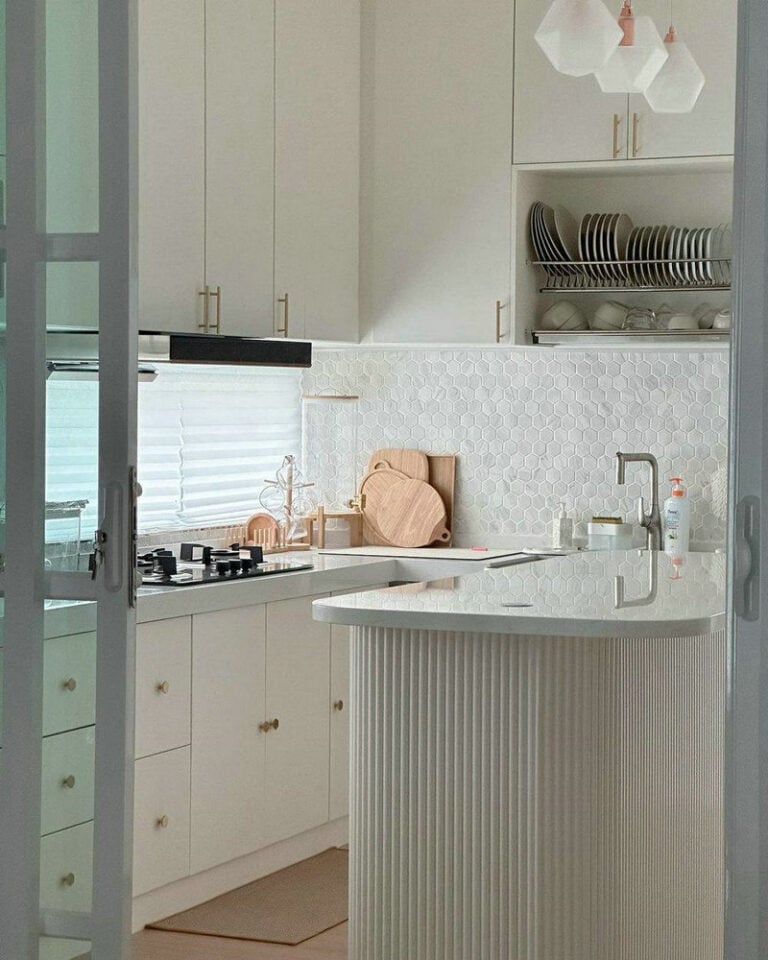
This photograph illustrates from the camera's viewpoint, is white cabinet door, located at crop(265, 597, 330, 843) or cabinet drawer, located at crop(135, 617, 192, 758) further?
white cabinet door, located at crop(265, 597, 330, 843)

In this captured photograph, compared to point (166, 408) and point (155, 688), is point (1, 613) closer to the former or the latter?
point (155, 688)

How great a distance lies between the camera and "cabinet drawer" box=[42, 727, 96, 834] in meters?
2.52

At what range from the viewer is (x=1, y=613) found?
8.36 ft

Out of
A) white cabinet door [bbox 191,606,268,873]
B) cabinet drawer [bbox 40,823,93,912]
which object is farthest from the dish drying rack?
cabinet drawer [bbox 40,823,93,912]

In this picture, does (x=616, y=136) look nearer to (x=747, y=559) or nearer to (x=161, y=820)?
(x=161, y=820)

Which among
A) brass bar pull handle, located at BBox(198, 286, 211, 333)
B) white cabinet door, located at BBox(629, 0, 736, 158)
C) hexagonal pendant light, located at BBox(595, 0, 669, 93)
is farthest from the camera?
white cabinet door, located at BBox(629, 0, 736, 158)

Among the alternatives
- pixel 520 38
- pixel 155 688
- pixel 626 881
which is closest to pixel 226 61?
pixel 520 38

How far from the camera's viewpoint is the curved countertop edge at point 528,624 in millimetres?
2963

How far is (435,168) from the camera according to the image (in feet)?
17.2

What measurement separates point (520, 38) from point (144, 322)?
1842 millimetres

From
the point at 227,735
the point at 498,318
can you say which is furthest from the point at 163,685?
the point at 498,318

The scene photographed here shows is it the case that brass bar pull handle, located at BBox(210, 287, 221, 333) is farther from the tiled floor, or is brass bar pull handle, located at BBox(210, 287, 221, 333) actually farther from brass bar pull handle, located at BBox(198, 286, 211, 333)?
the tiled floor

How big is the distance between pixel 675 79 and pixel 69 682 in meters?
2.42

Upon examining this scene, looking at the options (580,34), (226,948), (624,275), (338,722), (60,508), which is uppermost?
(580,34)
